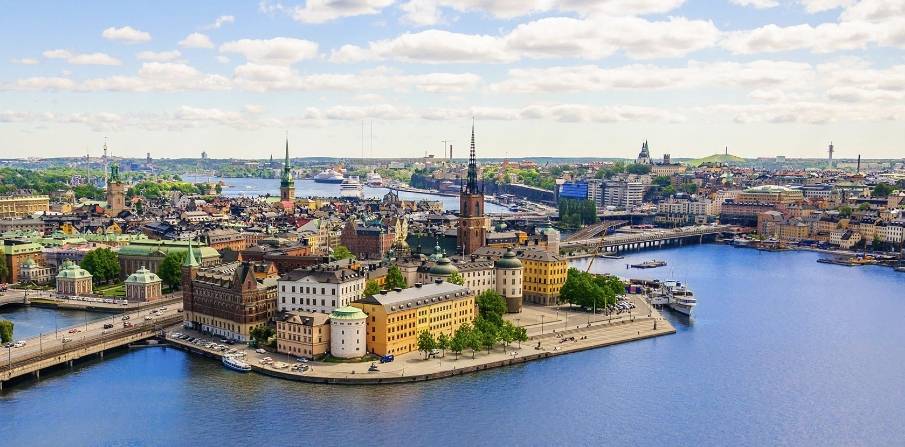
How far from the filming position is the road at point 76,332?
185 ft

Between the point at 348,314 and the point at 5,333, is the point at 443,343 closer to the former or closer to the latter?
the point at 348,314

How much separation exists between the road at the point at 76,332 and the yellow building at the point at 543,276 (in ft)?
91.4

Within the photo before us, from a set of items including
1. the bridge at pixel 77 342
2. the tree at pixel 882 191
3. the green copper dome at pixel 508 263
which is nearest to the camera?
the bridge at pixel 77 342

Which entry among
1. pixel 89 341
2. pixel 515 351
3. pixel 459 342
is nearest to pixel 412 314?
pixel 459 342

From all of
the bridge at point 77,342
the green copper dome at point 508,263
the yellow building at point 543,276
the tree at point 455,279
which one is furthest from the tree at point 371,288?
the yellow building at point 543,276

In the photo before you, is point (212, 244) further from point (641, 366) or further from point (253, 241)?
point (641, 366)

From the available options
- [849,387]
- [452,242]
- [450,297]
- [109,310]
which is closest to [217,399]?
[450,297]

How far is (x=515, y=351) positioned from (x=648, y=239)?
8297 cm

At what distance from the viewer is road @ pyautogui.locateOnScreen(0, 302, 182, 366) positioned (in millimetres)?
56281

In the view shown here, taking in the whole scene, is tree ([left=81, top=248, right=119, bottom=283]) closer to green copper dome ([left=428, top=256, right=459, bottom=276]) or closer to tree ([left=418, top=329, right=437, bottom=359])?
green copper dome ([left=428, top=256, right=459, bottom=276])

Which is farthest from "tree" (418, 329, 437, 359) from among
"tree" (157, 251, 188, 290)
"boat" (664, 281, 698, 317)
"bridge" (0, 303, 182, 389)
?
"tree" (157, 251, 188, 290)

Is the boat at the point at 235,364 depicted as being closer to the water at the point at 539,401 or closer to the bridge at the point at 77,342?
the water at the point at 539,401

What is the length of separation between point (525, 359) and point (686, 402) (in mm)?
10905

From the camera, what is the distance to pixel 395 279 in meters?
68.0
